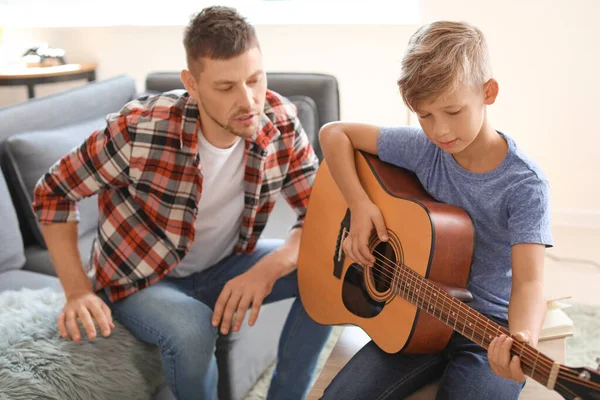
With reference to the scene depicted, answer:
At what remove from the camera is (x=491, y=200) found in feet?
4.25

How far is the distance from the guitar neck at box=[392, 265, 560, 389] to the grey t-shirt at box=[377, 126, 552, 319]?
0.15 meters

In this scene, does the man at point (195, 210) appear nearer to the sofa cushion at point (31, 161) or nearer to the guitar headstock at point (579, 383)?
the sofa cushion at point (31, 161)

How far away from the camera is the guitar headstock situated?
36.2 inches

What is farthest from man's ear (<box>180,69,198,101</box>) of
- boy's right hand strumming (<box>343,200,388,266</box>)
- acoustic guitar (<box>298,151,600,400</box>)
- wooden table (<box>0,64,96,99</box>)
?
wooden table (<box>0,64,96,99</box>)

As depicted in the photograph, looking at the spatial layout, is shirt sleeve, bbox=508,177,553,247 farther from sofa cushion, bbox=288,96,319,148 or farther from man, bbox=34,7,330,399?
sofa cushion, bbox=288,96,319,148

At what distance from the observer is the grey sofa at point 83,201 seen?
6.27 ft

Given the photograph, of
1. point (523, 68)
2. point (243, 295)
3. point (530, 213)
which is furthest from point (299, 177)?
point (523, 68)

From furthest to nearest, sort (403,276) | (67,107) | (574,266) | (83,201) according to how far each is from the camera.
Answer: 1. (574,266)
2. (67,107)
3. (83,201)
4. (403,276)

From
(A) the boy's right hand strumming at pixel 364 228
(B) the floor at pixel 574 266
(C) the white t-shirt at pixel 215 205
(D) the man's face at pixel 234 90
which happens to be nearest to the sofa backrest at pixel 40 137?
(C) the white t-shirt at pixel 215 205

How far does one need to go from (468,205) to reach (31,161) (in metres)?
1.33

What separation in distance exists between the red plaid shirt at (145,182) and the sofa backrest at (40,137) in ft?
1.48

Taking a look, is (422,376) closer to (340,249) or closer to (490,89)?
(340,249)

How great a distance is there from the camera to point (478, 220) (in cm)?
133

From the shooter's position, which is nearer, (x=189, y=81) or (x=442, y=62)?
(x=442, y=62)
